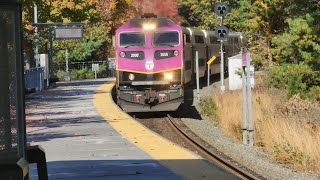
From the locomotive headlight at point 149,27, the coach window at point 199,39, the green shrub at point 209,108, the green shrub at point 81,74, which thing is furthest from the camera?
the green shrub at point 81,74

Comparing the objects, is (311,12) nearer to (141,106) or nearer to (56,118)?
(141,106)

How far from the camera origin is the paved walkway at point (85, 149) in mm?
9375

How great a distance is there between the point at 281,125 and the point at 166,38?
6986 millimetres

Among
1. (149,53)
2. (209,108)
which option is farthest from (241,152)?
(209,108)

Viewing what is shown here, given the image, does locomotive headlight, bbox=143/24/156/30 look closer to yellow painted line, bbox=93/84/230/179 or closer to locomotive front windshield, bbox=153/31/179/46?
locomotive front windshield, bbox=153/31/179/46

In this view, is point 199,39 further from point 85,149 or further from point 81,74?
point 81,74

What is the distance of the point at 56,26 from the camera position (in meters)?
31.6

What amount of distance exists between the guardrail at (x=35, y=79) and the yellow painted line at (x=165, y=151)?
12.8 metres

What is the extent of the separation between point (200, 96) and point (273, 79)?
390 cm

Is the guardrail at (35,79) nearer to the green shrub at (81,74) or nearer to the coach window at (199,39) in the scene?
the coach window at (199,39)

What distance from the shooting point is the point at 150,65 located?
22.4 m

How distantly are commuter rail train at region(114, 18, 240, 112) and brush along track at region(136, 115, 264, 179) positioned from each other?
0.74 meters

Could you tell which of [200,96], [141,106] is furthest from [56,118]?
[200,96]

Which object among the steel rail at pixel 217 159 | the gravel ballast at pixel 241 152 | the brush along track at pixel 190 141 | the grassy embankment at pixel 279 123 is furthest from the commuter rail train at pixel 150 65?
the grassy embankment at pixel 279 123
